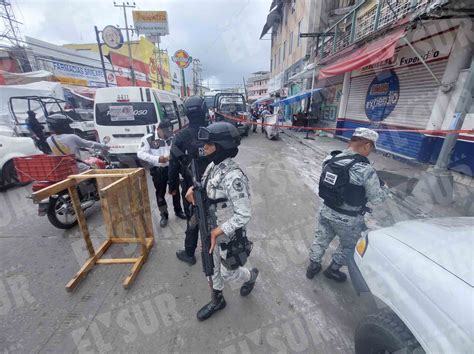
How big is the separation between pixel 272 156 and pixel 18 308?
7.33m

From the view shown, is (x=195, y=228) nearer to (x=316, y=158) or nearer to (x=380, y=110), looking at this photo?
(x=316, y=158)

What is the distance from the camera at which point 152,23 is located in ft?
79.1

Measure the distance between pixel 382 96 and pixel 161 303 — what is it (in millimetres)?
8987

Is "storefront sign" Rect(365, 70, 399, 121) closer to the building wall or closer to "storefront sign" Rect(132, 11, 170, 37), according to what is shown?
the building wall

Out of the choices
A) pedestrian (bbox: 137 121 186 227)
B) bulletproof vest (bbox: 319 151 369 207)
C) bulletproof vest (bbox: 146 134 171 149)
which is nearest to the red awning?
bulletproof vest (bbox: 319 151 369 207)

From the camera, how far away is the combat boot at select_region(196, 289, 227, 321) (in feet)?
6.56

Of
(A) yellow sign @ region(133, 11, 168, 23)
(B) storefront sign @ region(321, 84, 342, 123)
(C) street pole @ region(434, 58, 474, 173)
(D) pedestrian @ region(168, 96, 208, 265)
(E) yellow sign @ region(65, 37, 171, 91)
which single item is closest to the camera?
(D) pedestrian @ region(168, 96, 208, 265)

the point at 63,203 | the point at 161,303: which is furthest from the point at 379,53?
the point at 63,203

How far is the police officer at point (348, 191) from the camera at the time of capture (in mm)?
1964

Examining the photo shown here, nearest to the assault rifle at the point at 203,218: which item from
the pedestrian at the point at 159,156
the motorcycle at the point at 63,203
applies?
the pedestrian at the point at 159,156

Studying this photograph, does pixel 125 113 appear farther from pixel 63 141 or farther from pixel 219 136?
pixel 219 136

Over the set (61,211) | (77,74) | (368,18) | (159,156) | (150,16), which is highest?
(150,16)

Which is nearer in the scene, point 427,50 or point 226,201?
point 226,201

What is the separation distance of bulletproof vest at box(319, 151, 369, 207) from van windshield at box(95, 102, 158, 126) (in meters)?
5.01
